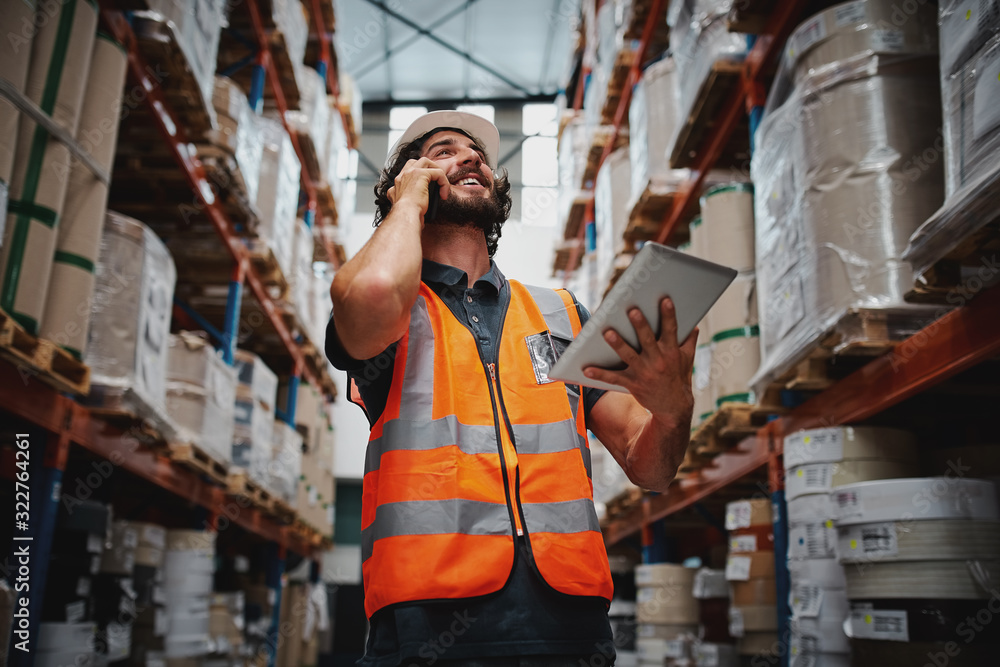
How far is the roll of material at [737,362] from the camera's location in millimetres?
4867

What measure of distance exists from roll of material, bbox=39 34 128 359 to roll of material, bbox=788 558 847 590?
12.0 ft

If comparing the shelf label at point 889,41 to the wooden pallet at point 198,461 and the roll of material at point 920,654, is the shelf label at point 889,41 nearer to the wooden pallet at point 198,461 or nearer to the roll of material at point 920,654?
the roll of material at point 920,654

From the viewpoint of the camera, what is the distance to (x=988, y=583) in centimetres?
295

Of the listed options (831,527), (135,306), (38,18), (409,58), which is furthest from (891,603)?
(409,58)

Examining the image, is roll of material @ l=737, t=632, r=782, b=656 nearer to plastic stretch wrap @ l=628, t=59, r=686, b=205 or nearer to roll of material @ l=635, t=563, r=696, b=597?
roll of material @ l=635, t=563, r=696, b=597

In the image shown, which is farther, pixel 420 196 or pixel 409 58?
pixel 409 58

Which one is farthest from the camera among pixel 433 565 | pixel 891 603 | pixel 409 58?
pixel 409 58

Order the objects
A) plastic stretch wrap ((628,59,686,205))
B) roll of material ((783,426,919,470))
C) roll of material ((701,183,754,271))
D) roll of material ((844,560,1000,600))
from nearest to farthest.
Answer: roll of material ((844,560,1000,600)) < roll of material ((783,426,919,470)) < roll of material ((701,183,754,271)) < plastic stretch wrap ((628,59,686,205))

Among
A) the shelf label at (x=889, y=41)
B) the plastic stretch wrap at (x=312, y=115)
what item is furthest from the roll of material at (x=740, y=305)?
the plastic stretch wrap at (x=312, y=115)

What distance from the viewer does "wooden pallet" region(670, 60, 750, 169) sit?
17.0ft

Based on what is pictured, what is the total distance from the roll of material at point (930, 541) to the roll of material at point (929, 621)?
15cm

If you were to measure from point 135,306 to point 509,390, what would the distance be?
3665 millimetres

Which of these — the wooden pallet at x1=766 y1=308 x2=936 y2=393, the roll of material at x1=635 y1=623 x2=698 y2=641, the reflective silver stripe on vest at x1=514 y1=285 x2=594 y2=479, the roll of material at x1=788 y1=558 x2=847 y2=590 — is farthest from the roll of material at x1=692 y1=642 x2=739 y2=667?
the reflective silver stripe on vest at x1=514 y1=285 x2=594 y2=479

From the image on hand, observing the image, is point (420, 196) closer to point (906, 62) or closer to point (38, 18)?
point (906, 62)
